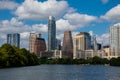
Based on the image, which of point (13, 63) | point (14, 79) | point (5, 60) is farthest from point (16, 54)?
point (14, 79)

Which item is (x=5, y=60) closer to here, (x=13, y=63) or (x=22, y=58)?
(x=13, y=63)

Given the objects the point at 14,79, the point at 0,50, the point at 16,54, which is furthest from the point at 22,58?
the point at 14,79

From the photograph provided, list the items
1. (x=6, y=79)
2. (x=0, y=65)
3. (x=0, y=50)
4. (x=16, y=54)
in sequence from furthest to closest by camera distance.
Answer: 1. (x=16, y=54)
2. (x=0, y=50)
3. (x=0, y=65)
4. (x=6, y=79)

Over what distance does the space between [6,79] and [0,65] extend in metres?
74.4

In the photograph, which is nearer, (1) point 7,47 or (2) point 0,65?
(2) point 0,65

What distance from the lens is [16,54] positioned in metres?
163

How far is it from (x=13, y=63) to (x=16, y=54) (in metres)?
4.79

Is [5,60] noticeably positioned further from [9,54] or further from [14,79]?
[14,79]

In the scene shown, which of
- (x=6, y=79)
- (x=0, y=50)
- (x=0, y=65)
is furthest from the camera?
(x=0, y=50)

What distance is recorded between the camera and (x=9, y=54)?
513 feet

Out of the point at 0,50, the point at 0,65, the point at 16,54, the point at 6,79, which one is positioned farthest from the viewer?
the point at 16,54

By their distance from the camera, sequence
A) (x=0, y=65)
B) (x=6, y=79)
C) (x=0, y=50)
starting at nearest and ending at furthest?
1. (x=6, y=79)
2. (x=0, y=65)
3. (x=0, y=50)

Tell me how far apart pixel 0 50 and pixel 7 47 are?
8.19 metres

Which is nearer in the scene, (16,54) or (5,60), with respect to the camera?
(5,60)
